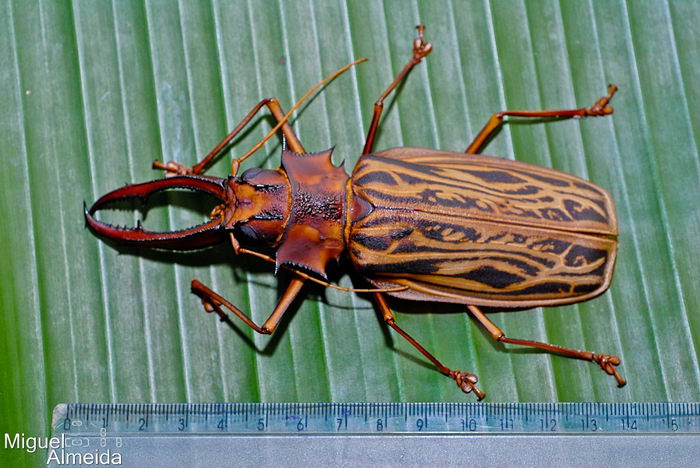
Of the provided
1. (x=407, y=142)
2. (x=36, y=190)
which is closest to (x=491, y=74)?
(x=407, y=142)

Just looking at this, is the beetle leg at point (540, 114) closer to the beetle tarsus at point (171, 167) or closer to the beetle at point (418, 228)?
the beetle at point (418, 228)

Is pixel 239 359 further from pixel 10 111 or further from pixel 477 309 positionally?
pixel 10 111

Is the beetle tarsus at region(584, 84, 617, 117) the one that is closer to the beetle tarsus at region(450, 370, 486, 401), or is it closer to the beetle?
the beetle

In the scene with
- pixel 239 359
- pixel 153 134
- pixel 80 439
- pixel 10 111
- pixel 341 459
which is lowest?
pixel 341 459

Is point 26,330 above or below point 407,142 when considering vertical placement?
below

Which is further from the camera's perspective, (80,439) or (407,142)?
(407,142)

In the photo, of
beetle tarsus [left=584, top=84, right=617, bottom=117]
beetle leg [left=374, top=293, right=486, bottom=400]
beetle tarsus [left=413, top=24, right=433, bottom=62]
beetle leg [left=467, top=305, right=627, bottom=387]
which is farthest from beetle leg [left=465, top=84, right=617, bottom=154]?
beetle leg [left=374, top=293, right=486, bottom=400]
